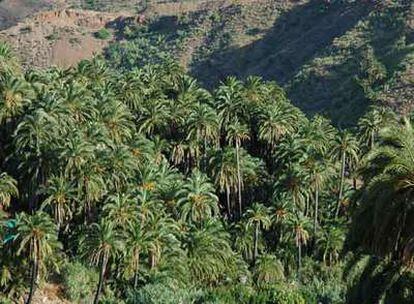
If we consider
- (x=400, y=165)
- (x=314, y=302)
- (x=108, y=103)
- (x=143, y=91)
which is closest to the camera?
(x=400, y=165)

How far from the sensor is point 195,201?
2958 inches

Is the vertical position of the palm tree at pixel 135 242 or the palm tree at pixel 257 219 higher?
the palm tree at pixel 135 242

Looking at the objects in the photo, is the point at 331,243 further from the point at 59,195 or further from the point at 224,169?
the point at 59,195

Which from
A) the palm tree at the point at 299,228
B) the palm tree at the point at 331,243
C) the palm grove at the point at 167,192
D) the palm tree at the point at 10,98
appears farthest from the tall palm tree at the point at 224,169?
the palm tree at the point at 10,98

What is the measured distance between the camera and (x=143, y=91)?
335ft

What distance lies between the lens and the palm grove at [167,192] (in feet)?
211

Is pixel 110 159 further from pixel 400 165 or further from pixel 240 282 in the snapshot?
pixel 400 165

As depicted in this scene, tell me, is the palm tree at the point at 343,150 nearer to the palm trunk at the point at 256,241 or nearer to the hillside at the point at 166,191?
the hillside at the point at 166,191

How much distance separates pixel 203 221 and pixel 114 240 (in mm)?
15893

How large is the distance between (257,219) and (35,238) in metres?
28.1

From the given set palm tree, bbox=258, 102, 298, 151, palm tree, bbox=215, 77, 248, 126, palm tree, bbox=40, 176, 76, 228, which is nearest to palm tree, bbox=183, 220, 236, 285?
palm tree, bbox=40, 176, 76, 228

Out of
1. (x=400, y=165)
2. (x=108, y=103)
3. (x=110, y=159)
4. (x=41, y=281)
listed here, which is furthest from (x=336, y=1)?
(x=400, y=165)

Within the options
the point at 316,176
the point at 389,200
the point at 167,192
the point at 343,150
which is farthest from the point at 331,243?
the point at 389,200

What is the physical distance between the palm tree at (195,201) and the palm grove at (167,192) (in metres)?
0.16
